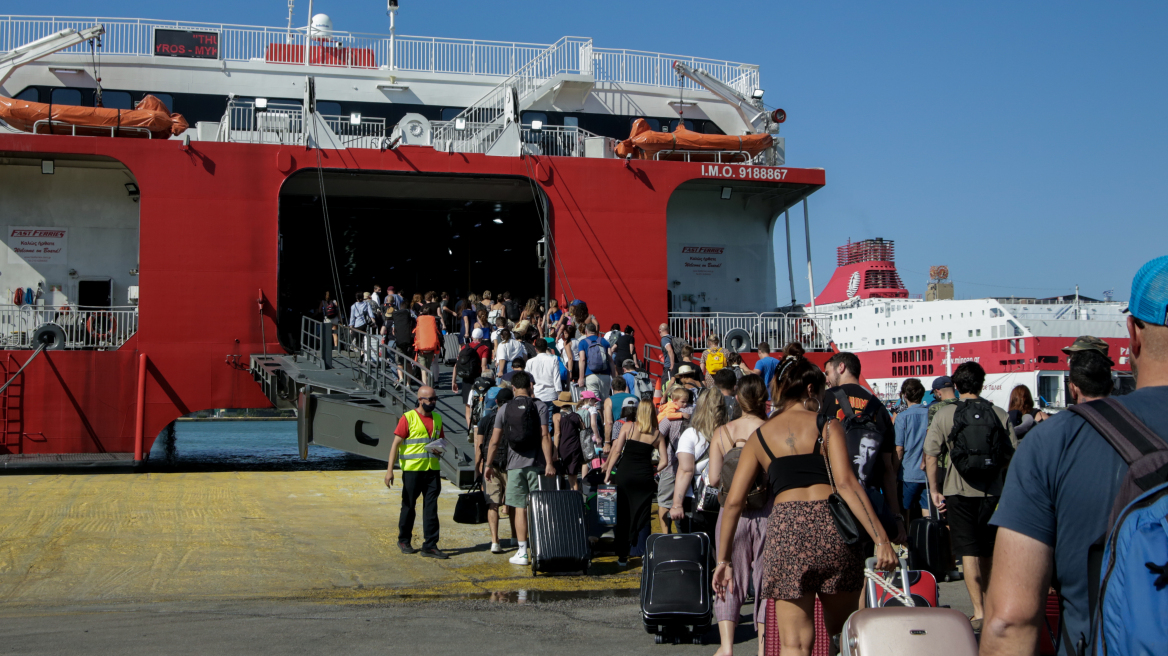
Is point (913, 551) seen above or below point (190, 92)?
below

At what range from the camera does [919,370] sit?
4397 cm

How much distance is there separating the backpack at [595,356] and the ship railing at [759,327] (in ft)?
18.6

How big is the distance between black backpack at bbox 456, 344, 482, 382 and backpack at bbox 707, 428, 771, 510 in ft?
29.5

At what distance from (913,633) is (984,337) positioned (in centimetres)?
3889

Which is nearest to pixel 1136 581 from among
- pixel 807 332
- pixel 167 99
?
pixel 807 332

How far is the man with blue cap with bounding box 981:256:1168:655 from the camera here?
2266mm

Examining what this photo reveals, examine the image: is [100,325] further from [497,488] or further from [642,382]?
[497,488]

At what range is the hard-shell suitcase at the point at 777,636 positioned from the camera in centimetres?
446

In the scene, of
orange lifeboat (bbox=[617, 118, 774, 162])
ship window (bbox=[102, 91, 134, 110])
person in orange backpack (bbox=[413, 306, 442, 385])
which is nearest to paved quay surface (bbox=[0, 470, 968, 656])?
person in orange backpack (bbox=[413, 306, 442, 385])

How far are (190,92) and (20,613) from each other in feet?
51.1

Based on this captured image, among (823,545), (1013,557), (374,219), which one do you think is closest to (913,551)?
(823,545)

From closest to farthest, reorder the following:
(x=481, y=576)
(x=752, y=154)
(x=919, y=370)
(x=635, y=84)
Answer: (x=481, y=576)
(x=752, y=154)
(x=635, y=84)
(x=919, y=370)

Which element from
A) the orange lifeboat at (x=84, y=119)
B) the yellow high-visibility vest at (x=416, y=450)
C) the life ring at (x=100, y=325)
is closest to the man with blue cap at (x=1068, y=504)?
the yellow high-visibility vest at (x=416, y=450)

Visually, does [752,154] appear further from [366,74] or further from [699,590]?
[699,590]
